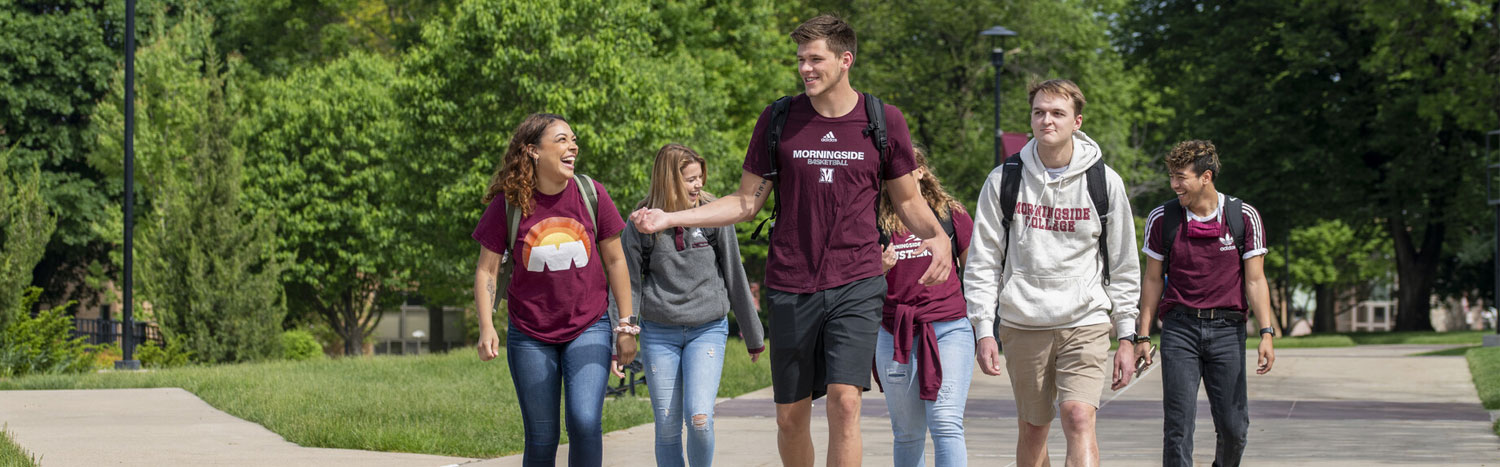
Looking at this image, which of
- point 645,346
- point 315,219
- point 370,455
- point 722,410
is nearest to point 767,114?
point 645,346

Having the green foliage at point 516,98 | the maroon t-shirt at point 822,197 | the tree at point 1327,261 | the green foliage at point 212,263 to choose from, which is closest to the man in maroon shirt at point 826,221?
the maroon t-shirt at point 822,197

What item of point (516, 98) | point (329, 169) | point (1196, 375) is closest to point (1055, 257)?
point (1196, 375)

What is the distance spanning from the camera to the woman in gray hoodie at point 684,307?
22.2 feet

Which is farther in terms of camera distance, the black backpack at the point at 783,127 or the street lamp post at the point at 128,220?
the street lamp post at the point at 128,220

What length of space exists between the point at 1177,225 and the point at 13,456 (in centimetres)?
636

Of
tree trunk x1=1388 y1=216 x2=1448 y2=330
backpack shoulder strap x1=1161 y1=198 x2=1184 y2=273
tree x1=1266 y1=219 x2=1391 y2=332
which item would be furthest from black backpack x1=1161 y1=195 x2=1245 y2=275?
tree x1=1266 y1=219 x2=1391 y2=332

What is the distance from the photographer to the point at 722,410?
13836 millimetres

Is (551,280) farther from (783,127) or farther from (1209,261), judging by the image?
(1209,261)

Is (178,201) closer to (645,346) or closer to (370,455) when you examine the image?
(370,455)

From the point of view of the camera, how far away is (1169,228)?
7.46 m

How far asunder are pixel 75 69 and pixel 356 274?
8.89 meters

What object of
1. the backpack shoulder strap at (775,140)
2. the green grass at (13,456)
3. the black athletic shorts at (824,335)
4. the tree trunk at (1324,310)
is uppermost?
the backpack shoulder strap at (775,140)

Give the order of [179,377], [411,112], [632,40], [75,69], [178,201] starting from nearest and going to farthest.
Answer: [179,377], [178,201], [411,112], [632,40], [75,69]

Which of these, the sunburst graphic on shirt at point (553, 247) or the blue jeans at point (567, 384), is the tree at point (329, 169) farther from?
the sunburst graphic on shirt at point (553, 247)
